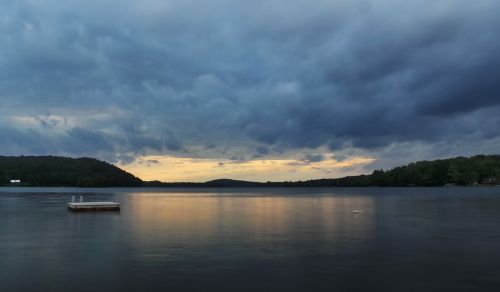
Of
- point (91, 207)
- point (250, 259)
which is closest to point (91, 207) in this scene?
point (91, 207)

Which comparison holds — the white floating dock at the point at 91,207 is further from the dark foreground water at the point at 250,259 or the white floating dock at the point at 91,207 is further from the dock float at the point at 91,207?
the dark foreground water at the point at 250,259

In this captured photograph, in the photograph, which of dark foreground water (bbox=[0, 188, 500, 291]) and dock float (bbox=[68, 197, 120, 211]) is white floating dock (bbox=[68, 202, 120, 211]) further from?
dark foreground water (bbox=[0, 188, 500, 291])

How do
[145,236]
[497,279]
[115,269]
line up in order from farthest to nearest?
[145,236] < [115,269] < [497,279]

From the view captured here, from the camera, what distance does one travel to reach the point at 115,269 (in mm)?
22734

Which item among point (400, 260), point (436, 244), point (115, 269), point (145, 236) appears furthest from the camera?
point (145, 236)

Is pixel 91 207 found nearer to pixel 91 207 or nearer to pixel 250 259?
pixel 91 207

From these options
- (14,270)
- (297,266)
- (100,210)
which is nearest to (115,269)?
(14,270)

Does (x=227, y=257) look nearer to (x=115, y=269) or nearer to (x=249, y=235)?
(x=115, y=269)

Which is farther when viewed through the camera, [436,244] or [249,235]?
[249,235]

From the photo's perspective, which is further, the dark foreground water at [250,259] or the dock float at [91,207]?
the dock float at [91,207]

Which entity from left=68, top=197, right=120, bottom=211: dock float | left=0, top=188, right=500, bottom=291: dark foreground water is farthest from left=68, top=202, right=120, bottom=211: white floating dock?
left=0, top=188, right=500, bottom=291: dark foreground water

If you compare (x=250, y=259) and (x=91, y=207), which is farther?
(x=91, y=207)

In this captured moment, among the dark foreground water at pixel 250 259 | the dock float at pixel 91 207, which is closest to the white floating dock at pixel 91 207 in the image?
the dock float at pixel 91 207

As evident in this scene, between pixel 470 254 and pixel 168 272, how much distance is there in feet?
59.0
